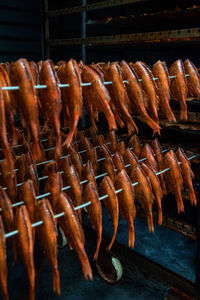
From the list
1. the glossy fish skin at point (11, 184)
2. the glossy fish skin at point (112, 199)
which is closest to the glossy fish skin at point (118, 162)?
the glossy fish skin at point (112, 199)

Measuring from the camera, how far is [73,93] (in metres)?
1.71

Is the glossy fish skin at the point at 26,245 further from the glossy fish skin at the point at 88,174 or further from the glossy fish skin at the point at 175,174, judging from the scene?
the glossy fish skin at the point at 175,174

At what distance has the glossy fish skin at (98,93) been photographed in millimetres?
1823

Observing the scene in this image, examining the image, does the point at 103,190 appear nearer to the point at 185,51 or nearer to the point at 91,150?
the point at 91,150

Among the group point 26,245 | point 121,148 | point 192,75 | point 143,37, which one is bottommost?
point 26,245

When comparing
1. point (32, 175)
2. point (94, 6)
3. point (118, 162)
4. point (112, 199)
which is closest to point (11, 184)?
point (32, 175)

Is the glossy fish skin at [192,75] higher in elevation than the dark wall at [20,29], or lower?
lower

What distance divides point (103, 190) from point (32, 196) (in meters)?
0.53

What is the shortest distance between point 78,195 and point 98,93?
80cm

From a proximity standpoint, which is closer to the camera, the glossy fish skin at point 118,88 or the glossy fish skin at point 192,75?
the glossy fish skin at point 118,88

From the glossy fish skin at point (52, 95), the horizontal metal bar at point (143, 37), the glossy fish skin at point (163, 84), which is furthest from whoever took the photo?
the horizontal metal bar at point (143, 37)

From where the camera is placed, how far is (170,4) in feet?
17.1

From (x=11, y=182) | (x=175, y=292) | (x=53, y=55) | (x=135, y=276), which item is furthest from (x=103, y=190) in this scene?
(x=53, y=55)

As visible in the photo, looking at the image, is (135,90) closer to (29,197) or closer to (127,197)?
(127,197)
